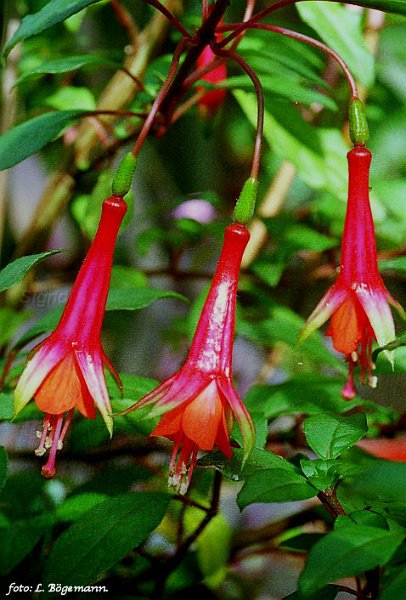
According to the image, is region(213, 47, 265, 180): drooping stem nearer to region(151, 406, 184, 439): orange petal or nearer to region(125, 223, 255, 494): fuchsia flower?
region(125, 223, 255, 494): fuchsia flower

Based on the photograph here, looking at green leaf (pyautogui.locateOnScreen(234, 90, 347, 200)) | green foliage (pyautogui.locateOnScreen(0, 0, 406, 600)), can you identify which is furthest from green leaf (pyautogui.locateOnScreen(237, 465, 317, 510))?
green leaf (pyautogui.locateOnScreen(234, 90, 347, 200))

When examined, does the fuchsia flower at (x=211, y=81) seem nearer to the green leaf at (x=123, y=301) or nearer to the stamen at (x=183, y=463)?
the green leaf at (x=123, y=301)

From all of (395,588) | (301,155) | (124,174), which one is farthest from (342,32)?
(395,588)

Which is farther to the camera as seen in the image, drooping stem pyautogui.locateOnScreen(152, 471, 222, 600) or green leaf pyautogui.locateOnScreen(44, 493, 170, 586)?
drooping stem pyautogui.locateOnScreen(152, 471, 222, 600)

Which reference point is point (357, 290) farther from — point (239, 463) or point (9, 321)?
point (9, 321)

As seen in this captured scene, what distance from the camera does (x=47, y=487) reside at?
1.99 ft

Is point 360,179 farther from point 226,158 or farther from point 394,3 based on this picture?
point 226,158

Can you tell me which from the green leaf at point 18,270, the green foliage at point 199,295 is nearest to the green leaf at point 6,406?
the green foliage at point 199,295

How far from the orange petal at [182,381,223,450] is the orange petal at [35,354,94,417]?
0.08 metres

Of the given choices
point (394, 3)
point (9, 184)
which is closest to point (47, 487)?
point (394, 3)

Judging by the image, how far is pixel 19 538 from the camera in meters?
0.46

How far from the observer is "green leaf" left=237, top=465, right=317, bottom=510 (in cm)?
34

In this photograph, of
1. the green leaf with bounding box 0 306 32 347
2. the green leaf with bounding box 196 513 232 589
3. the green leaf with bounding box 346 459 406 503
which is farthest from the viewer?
the green leaf with bounding box 0 306 32 347

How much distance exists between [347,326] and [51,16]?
Result: 28cm
